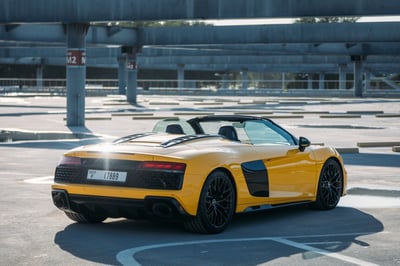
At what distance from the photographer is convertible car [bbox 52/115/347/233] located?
898cm

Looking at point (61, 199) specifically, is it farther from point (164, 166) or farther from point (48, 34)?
point (48, 34)

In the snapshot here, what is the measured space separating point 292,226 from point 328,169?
1.64 m

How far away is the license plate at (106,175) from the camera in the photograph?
9.12m

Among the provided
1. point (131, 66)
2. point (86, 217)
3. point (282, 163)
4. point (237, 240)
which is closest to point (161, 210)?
point (237, 240)

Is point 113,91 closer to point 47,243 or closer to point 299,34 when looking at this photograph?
point 299,34

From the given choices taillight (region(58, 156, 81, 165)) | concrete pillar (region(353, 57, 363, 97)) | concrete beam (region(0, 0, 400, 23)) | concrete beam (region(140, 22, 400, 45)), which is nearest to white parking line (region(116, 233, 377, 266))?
taillight (region(58, 156, 81, 165))

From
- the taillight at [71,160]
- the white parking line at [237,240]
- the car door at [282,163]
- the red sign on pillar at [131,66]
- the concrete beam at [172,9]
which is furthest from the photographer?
the red sign on pillar at [131,66]

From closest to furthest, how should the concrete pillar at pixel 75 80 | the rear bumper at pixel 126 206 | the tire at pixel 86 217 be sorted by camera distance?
the rear bumper at pixel 126 206
the tire at pixel 86 217
the concrete pillar at pixel 75 80

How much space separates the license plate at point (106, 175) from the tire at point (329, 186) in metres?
2.97

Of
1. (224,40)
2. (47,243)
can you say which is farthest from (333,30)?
(47,243)

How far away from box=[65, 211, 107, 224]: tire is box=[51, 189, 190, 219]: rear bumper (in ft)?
0.90

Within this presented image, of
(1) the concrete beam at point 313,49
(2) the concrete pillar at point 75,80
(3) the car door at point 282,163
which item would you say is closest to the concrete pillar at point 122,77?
(1) the concrete beam at point 313,49

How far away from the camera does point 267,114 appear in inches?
1585

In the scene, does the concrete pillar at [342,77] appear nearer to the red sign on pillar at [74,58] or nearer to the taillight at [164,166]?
the red sign on pillar at [74,58]
